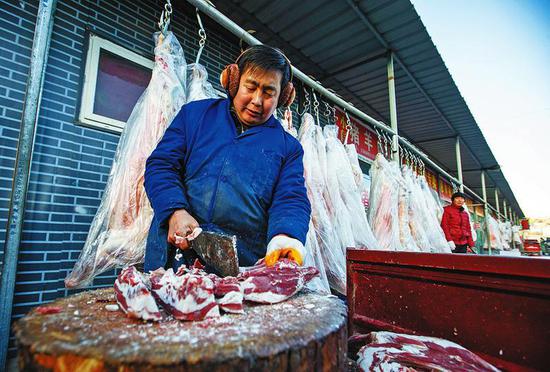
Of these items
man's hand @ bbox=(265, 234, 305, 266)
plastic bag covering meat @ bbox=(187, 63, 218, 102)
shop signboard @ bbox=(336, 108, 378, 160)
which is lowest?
man's hand @ bbox=(265, 234, 305, 266)

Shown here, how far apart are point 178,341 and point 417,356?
1.07 m

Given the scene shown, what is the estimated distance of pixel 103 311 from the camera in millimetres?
802

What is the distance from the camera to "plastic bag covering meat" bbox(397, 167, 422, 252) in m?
3.77

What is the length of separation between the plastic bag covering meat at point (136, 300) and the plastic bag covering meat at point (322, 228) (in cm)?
173

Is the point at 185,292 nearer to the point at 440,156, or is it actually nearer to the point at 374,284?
the point at 374,284

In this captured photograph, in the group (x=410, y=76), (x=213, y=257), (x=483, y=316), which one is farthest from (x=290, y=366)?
(x=410, y=76)

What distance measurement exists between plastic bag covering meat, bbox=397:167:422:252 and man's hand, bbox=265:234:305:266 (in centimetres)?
285

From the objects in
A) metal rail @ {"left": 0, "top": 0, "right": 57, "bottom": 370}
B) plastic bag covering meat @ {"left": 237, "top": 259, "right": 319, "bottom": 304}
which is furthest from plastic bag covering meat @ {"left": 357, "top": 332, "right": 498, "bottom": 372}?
metal rail @ {"left": 0, "top": 0, "right": 57, "bottom": 370}

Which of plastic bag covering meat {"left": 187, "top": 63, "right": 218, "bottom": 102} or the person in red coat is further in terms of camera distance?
the person in red coat

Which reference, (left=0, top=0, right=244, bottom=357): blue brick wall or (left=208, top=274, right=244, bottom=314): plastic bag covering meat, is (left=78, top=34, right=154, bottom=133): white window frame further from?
(left=208, top=274, right=244, bottom=314): plastic bag covering meat

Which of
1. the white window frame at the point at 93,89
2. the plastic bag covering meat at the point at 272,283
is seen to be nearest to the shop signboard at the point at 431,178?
the white window frame at the point at 93,89

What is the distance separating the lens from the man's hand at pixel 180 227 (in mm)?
1250

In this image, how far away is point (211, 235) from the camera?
1169 millimetres

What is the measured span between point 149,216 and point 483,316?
189 cm
